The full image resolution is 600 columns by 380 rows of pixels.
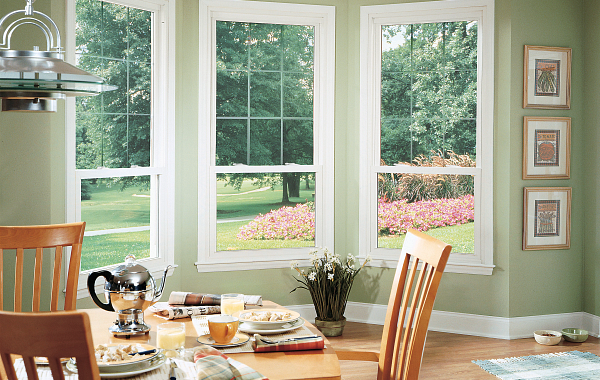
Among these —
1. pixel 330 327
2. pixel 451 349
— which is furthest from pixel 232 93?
pixel 451 349

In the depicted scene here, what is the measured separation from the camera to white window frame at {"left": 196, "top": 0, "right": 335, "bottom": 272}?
4.14 meters

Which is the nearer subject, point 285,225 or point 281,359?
point 281,359

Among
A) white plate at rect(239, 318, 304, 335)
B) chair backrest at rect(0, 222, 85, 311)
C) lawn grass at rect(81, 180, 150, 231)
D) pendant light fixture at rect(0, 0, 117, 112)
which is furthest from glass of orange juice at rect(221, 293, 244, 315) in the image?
lawn grass at rect(81, 180, 150, 231)

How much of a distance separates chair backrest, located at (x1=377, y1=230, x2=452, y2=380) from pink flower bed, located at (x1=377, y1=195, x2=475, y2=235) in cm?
240

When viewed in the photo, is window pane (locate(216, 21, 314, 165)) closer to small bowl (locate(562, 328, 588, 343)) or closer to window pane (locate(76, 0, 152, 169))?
window pane (locate(76, 0, 152, 169))

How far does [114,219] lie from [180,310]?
5.69 feet

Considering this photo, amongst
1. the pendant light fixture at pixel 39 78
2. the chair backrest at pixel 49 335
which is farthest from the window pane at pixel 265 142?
the chair backrest at pixel 49 335

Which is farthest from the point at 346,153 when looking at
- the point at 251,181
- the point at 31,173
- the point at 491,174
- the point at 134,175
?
the point at 31,173

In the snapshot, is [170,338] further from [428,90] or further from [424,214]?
[428,90]

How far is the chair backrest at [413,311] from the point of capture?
1656mm

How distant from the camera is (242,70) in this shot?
4266mm

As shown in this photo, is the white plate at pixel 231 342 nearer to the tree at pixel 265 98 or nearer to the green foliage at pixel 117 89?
the green foliage at pixel 117 89

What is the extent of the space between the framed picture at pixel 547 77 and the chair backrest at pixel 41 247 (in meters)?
3.19

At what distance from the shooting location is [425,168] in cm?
428
